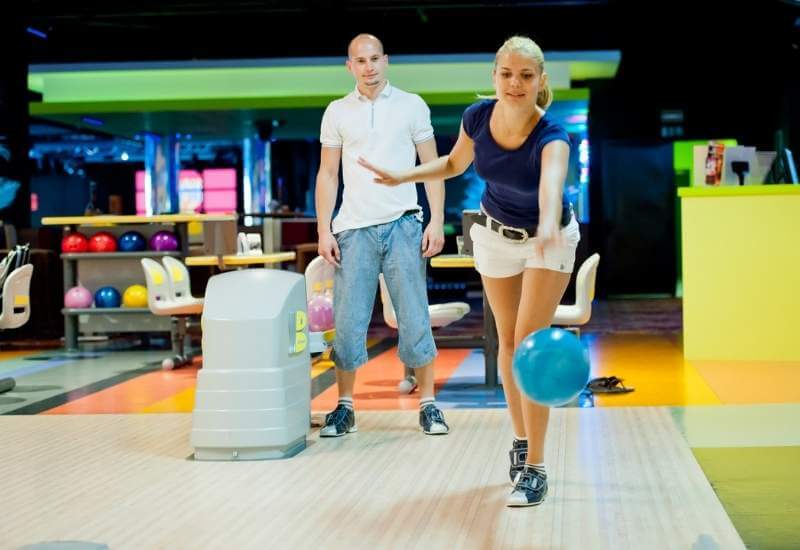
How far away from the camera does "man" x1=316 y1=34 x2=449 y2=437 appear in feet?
15.5

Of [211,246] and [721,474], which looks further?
[211,246]

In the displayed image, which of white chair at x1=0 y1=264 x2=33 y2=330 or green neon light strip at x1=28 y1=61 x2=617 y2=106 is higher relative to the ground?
green neon light strip at x1=28 y1=61 x2=617 y2=106

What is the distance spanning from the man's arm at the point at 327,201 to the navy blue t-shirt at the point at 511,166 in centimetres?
133

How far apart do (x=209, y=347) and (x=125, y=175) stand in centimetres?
2251

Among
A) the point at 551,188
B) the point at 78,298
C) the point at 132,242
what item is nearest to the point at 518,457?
the point at 551,188

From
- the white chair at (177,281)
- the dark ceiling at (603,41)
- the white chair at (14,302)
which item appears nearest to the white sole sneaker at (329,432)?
the white chair at (14,302)

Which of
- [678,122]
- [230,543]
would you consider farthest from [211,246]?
[678,122]

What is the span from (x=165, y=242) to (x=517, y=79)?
6414mm

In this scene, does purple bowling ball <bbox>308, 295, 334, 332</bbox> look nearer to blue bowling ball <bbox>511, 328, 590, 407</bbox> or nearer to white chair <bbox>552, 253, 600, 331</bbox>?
white chair <bbox>552, 253, 600, 331</bbox>

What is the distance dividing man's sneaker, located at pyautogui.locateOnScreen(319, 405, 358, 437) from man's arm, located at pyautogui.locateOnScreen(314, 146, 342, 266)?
2.20 feet

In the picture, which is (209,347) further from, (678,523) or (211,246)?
(211,246)

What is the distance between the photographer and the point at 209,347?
172 inches

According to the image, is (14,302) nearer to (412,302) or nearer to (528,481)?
(412,302)

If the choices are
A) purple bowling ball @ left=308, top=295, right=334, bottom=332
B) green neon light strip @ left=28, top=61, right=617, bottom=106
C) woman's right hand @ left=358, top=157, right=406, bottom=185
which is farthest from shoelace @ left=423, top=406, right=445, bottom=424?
green neon light strip @ left=28, top=61, right=617, bottom=106
